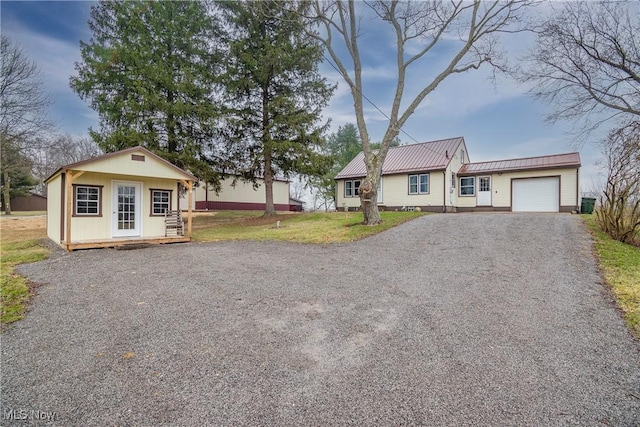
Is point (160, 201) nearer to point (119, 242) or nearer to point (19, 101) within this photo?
point (119, 242)

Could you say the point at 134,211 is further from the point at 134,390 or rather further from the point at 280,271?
the point at 134,390

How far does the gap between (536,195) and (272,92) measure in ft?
51.2

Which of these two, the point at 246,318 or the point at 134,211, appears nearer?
the point at 246,318

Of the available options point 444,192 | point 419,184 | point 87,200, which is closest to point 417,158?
point 419,184

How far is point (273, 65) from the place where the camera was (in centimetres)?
1532

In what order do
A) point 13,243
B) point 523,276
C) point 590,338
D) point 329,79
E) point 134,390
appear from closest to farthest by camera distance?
point 134,390, point 590,338, point 523,276, point 13,243, point 329,79

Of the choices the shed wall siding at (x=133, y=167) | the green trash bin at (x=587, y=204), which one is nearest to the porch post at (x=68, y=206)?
the shed wall siding at (x=133, y=167)

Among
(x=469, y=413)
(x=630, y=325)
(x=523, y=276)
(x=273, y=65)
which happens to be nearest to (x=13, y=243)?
(x=273, y=65)

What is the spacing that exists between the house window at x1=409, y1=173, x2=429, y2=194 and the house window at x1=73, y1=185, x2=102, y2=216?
15.6m

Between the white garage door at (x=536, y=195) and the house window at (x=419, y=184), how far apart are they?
4774mm

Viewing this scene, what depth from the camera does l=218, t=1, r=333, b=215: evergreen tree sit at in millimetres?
15406

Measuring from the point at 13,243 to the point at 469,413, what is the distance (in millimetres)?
14362
